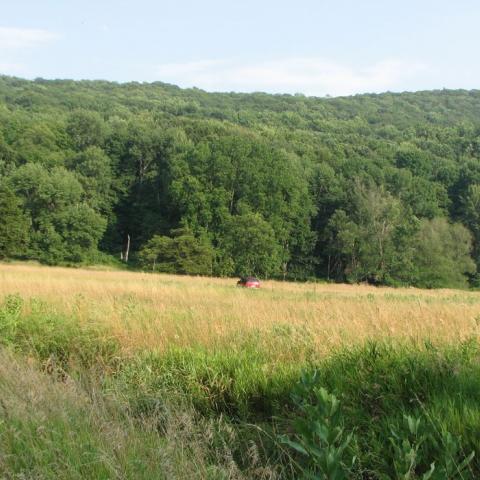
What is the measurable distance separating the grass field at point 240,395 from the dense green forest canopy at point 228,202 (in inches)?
1990

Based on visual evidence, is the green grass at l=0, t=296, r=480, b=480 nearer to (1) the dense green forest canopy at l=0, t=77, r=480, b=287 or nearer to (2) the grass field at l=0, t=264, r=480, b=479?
(2) the grass field at l=0, t=264, r=480, b=479

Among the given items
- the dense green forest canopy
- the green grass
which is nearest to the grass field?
the green grass

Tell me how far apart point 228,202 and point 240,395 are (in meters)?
63.0

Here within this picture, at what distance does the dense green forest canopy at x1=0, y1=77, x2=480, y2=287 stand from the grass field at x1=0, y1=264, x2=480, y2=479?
166ft

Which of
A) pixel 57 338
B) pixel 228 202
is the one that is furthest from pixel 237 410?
pixel 228 202

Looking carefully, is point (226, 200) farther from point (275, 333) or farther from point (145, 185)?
point (275, 333)

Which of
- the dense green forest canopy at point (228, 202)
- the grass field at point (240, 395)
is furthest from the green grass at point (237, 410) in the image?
the dense green forest canopy at point (228, 202)

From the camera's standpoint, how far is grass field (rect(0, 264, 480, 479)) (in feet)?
11.3

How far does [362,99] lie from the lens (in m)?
165

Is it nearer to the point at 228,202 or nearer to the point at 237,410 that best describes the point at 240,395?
the point at 237,410

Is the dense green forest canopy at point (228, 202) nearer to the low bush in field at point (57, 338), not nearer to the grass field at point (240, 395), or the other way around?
the low bush in field at point (57, 338)

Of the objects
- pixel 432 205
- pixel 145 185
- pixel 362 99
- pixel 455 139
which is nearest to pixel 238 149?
pixel 145 185

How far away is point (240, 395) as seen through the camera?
5.23 meters

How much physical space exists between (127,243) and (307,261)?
72.0ft
